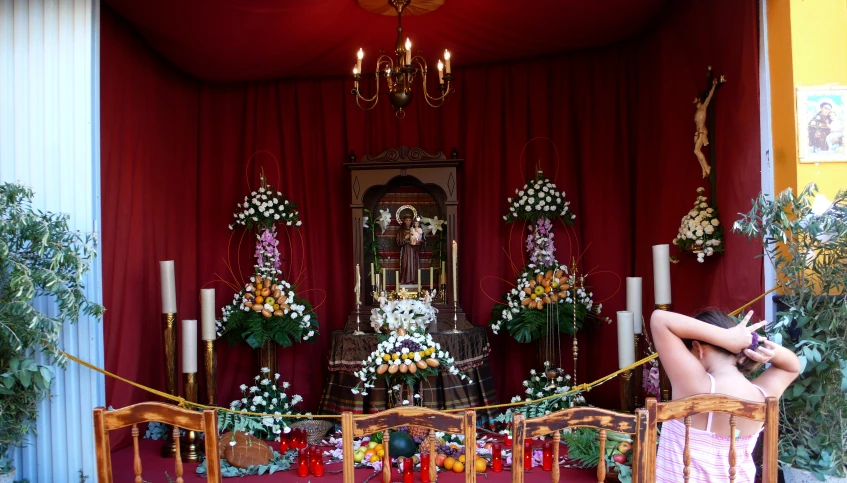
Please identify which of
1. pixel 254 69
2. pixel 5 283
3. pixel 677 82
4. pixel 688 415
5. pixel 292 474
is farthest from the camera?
pixel 254 69

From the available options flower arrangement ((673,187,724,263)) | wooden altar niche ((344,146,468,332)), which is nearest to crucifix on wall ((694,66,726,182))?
flower arrangement ((673,187,724,263))

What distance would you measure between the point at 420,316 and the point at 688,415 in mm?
2655

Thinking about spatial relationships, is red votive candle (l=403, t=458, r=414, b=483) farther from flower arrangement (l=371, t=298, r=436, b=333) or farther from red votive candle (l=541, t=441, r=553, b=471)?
flower arrangement (l=371, t=298, r=436, b=333)

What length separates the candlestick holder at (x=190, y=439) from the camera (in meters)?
4.25

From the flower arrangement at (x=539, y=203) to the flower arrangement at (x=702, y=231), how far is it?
124 cm

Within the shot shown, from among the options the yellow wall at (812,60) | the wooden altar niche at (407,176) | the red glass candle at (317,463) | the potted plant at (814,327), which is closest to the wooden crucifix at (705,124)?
the yellow wall at (812,60)

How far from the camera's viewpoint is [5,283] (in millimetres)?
3037

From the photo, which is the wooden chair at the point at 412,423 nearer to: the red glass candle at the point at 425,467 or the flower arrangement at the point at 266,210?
the red glass candle at the point at 425,467

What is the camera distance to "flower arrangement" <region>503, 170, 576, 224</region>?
5254 millimetres

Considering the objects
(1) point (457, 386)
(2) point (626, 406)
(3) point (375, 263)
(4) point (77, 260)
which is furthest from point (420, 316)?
(4) point (77, 260)

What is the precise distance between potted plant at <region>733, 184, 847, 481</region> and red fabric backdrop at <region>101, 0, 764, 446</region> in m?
1.26

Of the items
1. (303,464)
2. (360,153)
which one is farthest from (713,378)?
(360,153)

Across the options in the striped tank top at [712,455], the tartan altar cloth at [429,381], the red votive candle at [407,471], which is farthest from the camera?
the tartan altar cloth at [429,381]

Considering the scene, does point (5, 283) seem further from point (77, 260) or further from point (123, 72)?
point (123, 72)
